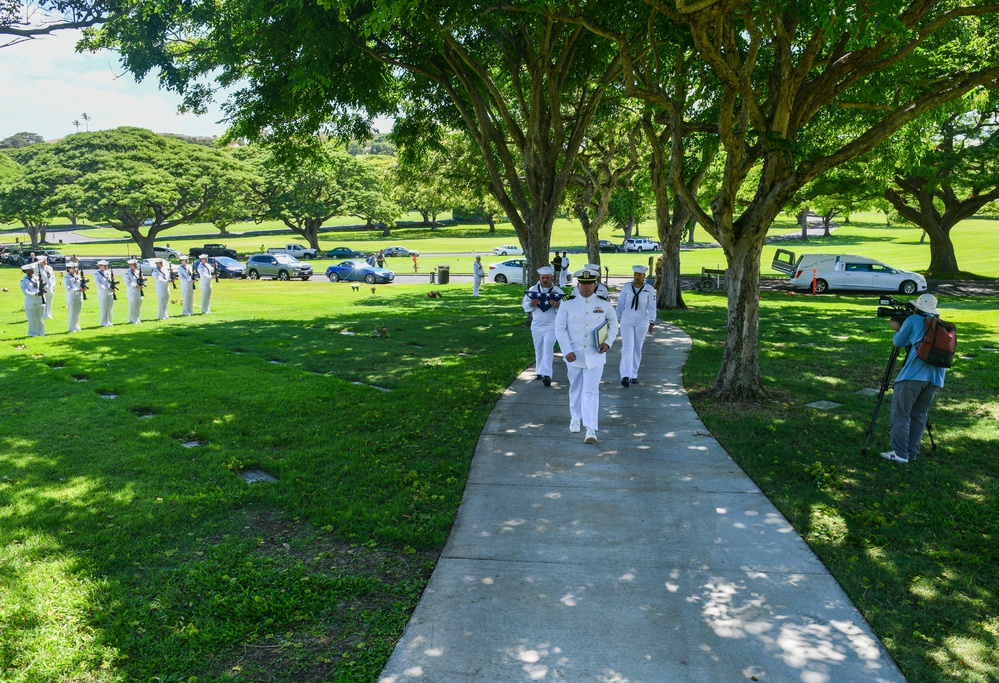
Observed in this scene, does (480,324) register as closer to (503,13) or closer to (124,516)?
(503,13)

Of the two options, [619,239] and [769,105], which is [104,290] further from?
[619,239]

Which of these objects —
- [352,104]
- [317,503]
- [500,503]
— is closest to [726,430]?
[500,503]

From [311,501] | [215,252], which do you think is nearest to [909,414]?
[311,501]

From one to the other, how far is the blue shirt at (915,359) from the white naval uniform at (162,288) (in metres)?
18.3

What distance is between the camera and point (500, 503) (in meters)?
6.98

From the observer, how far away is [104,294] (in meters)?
18.8

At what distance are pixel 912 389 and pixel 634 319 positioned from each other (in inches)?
202

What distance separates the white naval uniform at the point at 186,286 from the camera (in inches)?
840

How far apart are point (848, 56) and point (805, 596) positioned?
7.84 metres

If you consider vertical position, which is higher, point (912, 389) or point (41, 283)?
point (41, 283)

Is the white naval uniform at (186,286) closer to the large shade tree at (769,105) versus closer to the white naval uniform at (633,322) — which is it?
the white naval uniform at (633,322)

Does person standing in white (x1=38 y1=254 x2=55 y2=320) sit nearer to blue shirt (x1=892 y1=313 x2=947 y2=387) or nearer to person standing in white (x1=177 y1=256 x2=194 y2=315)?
person standing in white (x1=177 y1=256 x2=194 y2=315)

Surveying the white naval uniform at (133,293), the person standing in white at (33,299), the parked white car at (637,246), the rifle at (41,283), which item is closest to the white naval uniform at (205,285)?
the white naval uniform at (133,293)

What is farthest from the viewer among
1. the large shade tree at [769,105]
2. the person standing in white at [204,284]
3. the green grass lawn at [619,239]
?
the green grass lawn at [619,239]
